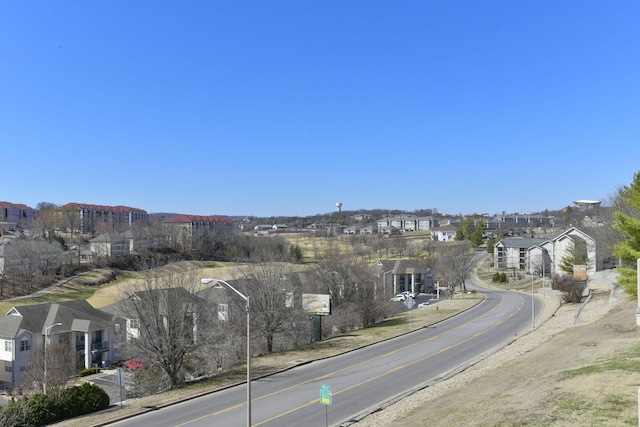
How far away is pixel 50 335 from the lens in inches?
1793

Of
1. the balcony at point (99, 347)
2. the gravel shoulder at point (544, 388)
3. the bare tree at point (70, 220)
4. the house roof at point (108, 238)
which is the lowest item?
the balcony at point (99, 347)

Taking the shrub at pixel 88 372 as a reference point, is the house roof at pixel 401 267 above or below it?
above

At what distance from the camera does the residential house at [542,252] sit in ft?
266

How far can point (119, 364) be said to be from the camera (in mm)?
47094

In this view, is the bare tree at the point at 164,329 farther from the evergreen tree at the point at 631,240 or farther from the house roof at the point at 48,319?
the evergreen tree at the point at 631,240

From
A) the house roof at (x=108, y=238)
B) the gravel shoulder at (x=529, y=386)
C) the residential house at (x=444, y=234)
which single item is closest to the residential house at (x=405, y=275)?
the gravel shoulder at (x=529, y=386)

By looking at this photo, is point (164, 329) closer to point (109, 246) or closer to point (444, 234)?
point (109, 246)

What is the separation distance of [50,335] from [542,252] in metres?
82.1

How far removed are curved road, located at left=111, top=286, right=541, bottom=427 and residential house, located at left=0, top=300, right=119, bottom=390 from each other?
22.9 meters

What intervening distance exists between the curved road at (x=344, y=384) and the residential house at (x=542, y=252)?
42.2 m

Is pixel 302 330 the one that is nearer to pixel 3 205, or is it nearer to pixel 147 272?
pixel 147 272

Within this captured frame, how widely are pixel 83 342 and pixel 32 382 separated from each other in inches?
740

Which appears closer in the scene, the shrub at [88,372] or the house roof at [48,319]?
the shrub at [88,372]

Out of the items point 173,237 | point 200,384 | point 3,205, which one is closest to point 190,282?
point 200,384
